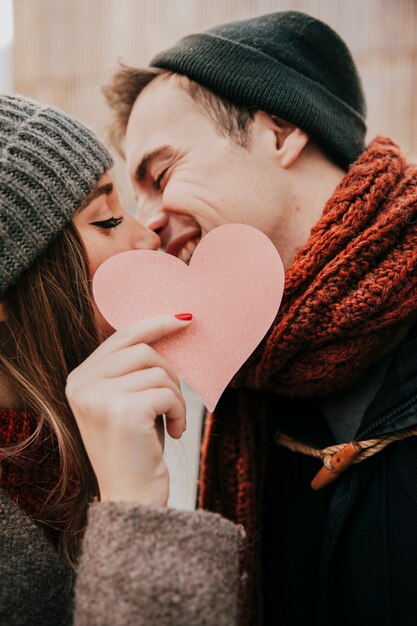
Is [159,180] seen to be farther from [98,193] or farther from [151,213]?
[98,193]

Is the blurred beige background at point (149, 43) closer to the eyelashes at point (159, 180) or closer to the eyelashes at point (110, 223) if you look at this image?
the eyelashes at point (159, 180)

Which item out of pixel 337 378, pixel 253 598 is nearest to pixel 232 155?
pixel 337 378

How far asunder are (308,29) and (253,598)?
1.25 metres

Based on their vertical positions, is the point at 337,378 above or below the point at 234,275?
below

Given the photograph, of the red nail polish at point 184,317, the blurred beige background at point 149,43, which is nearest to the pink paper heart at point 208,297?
the red nail polish at point 184,317

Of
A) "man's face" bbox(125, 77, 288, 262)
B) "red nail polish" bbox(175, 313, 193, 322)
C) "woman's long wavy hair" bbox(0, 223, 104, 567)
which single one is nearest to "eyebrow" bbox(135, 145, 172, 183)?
"man's face" bbox(125, 77, 288, 262)

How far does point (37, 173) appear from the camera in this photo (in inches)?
33.2

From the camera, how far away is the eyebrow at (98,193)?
3.01 ft

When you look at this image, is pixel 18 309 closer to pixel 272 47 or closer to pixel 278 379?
pixel 278 379

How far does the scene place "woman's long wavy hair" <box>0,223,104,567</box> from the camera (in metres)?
0.88

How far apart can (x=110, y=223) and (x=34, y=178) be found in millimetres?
170

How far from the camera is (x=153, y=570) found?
2.12 ft

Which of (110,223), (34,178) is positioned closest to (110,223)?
(110,223)

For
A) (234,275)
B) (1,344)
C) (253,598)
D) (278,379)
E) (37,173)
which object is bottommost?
(253,598)
